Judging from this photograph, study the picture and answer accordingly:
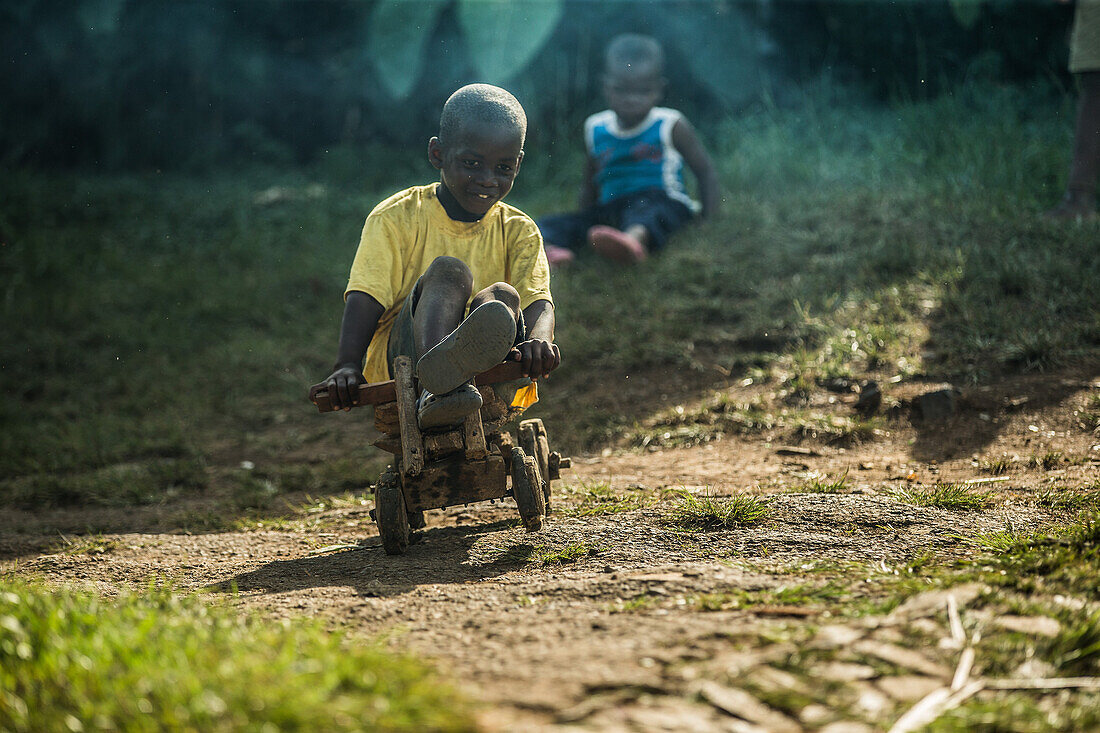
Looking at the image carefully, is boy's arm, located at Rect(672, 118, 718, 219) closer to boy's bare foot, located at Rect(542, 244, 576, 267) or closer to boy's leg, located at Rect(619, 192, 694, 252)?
boy's leg, located at Rect(619, 192, 694, 252)

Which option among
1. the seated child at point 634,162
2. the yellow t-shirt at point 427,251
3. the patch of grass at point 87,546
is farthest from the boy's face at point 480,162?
the seated child at point 634,162

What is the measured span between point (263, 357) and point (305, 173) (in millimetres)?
3813

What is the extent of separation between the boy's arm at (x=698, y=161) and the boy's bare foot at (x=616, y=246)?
867 millimetres

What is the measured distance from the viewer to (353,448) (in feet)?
14.2

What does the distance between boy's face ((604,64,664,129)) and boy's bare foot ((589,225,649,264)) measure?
1.11 m

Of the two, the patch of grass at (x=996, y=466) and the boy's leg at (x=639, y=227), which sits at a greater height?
the boy's leg at (x=639, y=227)

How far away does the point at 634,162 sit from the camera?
20.2ft

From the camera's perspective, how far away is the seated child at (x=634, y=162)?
6.03m

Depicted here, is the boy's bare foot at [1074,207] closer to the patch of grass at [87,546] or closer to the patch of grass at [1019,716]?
the patch of grass at [1019,716]

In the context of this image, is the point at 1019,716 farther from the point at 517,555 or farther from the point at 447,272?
the point at 447,272

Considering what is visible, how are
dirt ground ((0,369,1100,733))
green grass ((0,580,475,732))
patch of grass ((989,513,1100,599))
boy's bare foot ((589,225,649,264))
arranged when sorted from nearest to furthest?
1. green grass ((0,580,475,732))
2. dirt ground ((0,369,1100,733))
3. patch of grass ((989,513,1100,599))
4. boy's bare foot ((589,225,649,264))

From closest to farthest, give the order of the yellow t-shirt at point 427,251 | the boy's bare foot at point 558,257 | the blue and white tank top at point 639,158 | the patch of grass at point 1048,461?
the yellow t-shirt at point 427,251, the patch of grass at point 1048,461, the boy's bare foot at point 558,257, the blue and white tank top at point 639,158

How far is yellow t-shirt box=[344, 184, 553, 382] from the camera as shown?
2.89 meters

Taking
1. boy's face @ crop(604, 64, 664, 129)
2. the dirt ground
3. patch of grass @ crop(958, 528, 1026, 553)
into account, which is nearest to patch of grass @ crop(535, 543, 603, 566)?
the dirt ground
